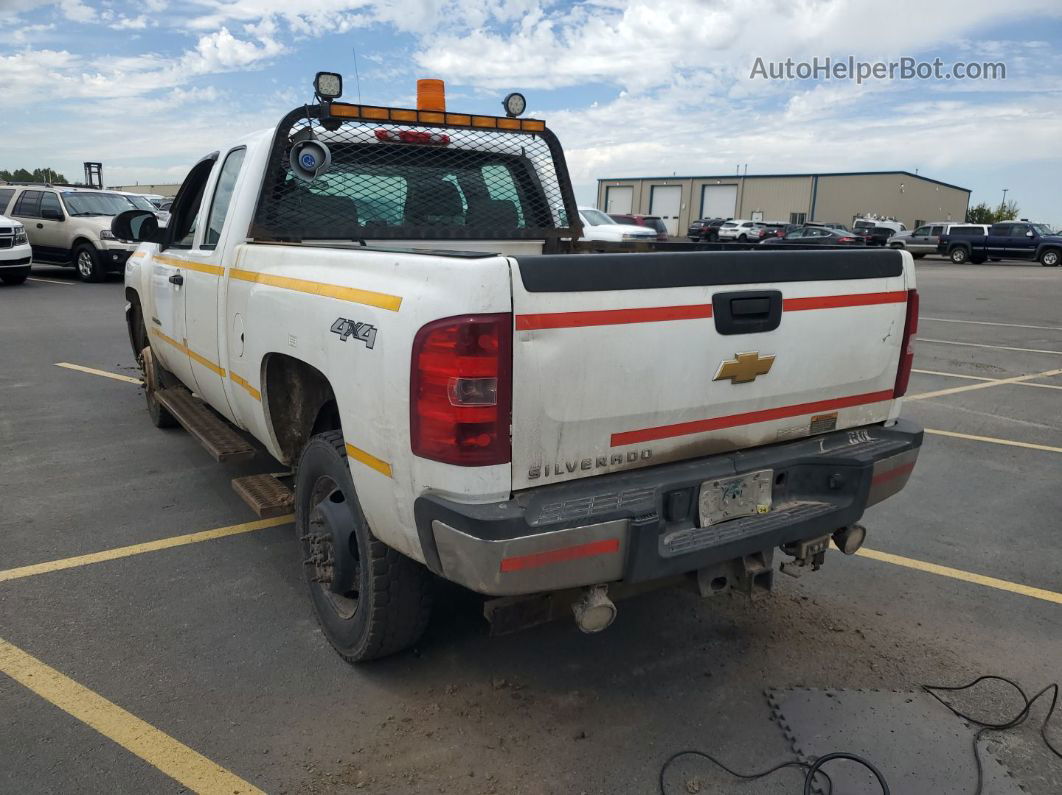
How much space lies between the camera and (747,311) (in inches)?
105

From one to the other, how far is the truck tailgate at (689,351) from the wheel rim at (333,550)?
0.96 meters

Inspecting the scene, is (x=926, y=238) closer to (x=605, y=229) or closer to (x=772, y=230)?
(x=772, y=230)

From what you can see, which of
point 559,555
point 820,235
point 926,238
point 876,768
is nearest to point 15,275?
point 559,555

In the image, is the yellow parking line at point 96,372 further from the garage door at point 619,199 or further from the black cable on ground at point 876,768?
the garage door at point 619,199

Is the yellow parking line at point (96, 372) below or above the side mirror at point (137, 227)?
below

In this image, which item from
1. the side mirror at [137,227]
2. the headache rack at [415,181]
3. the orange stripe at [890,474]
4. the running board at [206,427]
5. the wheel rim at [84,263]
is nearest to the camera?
the orange stripe at [890,474]

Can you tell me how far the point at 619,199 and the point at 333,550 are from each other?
73016mm

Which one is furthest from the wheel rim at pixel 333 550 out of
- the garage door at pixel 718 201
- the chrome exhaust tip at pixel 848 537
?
the garage door at pixel 718 201

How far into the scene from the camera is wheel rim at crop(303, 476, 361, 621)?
119 inches

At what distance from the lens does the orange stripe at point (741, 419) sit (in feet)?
8.45

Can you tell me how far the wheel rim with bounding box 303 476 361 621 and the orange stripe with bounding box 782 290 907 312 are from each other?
1.74 metres

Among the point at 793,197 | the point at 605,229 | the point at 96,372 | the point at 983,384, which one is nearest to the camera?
the point at 96,372

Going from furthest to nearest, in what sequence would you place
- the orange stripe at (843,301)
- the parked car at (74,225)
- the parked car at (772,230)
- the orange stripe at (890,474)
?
the parked car at (772,230), the parked car at (74,225), the orange stripe at (890,474), the orange stripe at (843,301)

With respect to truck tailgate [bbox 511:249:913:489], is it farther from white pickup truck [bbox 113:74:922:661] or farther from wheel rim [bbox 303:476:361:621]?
wheel rim [bbox 303:476:361:621]
